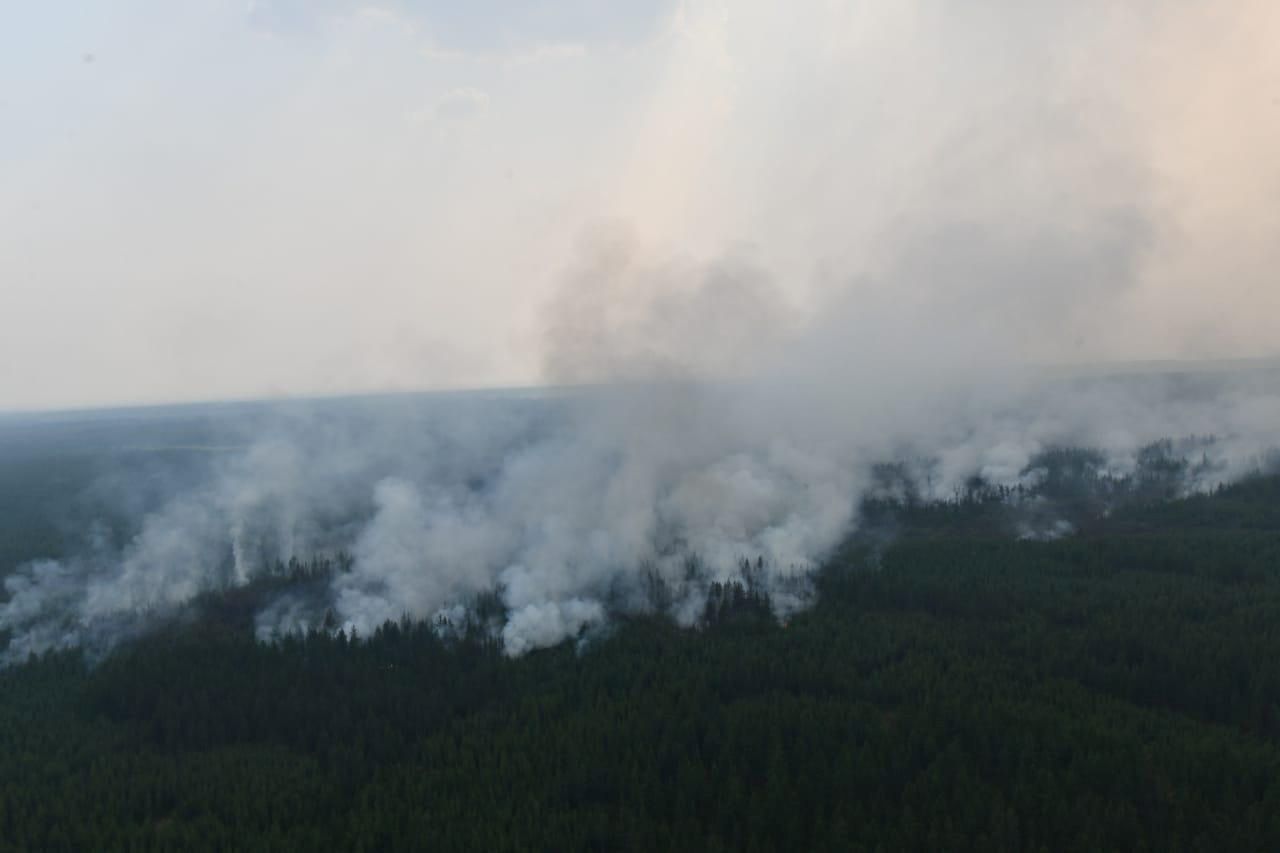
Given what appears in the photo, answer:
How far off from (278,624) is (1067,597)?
115959 millimetres

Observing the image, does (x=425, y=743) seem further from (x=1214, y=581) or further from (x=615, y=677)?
(x=1214, y=581)

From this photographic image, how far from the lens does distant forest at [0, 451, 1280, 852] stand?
232 ft

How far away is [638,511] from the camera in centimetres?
17675

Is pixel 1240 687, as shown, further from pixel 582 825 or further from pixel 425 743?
pixel 425 743

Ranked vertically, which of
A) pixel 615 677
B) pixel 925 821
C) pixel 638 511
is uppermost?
pixel 638 511

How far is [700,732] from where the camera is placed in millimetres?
87250

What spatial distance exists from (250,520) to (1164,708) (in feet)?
565

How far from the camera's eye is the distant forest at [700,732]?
7075cm

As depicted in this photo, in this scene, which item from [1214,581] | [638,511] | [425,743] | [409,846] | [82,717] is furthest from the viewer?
[638,511]

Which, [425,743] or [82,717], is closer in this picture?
[425,743]

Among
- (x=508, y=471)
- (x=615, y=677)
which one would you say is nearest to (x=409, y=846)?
(x=615, y=677)

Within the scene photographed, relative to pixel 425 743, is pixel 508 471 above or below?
above

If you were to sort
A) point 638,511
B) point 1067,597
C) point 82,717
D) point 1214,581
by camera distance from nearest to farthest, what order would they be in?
point 82,717, point 1067,597, point 1214,581, point 638,511

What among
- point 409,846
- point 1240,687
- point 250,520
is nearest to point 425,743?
point 409,846
